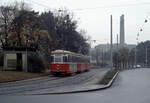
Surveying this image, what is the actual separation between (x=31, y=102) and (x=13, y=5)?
43.9 metres

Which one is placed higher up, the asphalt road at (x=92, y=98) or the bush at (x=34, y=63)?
the bush at (x=34, y=63)

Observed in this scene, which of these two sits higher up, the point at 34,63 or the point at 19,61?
the point at 19,61

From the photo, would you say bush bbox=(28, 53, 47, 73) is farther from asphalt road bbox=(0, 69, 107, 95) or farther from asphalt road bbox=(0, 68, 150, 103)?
asphalt road bbox=(0, 68, 150, 103)

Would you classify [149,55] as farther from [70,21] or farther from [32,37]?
[32,37]

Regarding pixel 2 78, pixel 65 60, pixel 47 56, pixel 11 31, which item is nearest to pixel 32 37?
pixel 11 31

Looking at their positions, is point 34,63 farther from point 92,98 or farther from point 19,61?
point 92,98

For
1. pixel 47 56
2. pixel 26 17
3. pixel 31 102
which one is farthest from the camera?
pixel 47 56

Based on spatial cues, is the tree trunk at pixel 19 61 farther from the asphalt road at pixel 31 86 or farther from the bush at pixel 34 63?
the asphalt road at pixel 31 86

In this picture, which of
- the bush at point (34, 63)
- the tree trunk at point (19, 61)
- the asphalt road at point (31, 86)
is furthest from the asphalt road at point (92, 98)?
the tree trunk at point (19, 61)

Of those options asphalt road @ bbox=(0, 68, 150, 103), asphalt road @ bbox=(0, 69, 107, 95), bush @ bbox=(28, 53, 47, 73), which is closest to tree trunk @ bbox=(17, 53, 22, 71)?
bush @ bbox=(28, 53, 47, 73)

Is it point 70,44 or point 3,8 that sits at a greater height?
point 3,8

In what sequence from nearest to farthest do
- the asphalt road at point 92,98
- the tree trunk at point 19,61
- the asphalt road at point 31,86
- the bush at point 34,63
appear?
1. the asphalt road at point 92,98
2. the asphalt road at point 31,86
3. the tree trunk at point 19,61
4. the bush at point 34,63

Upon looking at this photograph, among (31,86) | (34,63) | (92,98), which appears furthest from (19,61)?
(92,98)

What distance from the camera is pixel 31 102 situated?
12.7 metres
